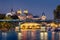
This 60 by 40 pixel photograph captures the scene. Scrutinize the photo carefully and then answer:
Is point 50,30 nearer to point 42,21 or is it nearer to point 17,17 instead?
point 42,21

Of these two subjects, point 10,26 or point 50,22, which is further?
point 50,22

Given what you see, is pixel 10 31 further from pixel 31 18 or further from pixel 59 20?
pixel 59 20

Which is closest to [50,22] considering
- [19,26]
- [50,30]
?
[50,30]

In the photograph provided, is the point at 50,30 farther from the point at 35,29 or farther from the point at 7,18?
the point at 7,18

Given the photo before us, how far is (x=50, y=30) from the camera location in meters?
21.6

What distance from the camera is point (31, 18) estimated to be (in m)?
22.0

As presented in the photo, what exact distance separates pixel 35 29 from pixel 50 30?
1051 mm

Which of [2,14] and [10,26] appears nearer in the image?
[10,26]

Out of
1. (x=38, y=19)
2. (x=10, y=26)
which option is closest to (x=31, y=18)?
(x=38, y=19)

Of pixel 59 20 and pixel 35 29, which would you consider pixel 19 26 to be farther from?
pixel 59 20

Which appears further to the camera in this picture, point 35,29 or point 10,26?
point 35,29

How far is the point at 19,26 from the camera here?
Result: 68.8ft

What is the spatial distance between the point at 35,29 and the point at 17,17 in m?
1.53

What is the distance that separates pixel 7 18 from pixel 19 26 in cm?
158
